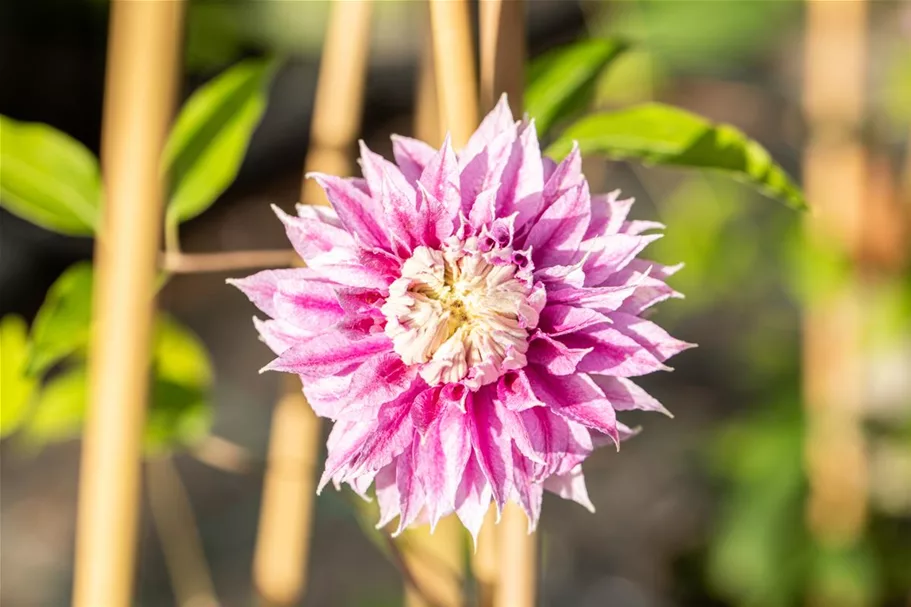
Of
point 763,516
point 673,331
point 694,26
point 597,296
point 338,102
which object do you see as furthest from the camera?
point 673,331

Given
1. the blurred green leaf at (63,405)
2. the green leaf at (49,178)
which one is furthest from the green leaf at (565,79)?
the blurred green leaf at (63,405)

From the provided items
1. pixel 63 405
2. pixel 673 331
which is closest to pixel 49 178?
pixel 63 405

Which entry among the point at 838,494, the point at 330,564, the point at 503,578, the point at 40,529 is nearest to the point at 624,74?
the point at 838,494

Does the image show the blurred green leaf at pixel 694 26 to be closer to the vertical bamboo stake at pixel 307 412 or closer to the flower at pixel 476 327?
the vertical bamboo stake at pixel 307 412

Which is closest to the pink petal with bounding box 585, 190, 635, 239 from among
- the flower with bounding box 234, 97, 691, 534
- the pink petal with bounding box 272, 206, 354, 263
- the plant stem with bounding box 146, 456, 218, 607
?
the flower with bounding box 234, 97, 691, 534

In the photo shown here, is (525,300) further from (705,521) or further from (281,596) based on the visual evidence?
(705,521)

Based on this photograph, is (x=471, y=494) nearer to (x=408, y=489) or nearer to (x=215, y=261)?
(x=408, y=489)
